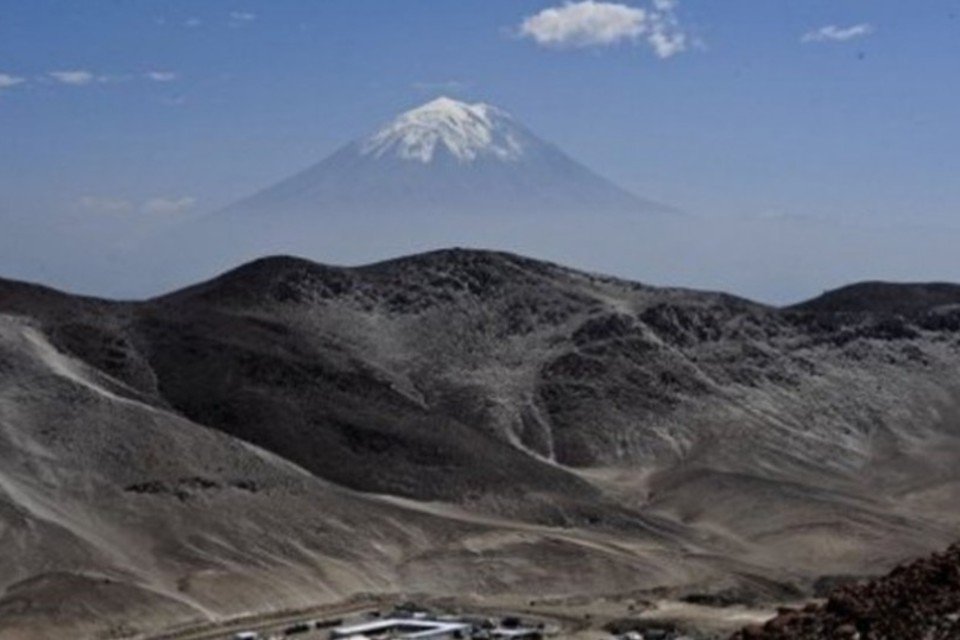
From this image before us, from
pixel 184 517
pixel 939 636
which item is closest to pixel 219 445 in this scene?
pixel 184 517

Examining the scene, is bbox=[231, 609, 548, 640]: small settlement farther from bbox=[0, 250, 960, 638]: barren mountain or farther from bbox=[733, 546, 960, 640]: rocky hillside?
bbox=[733, 546, 960, 640]: rocky hillside

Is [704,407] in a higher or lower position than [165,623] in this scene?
higher

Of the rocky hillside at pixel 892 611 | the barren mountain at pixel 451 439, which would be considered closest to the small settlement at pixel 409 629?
the barren mountain at pixel 451 439

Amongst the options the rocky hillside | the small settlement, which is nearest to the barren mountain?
the small settlement

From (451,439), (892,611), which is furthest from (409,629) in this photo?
(892,611)

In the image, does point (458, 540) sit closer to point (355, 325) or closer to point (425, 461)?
point (425, 461)

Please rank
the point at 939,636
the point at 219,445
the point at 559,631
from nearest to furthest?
1. the point at 939,636
2. the point at 559,631
3. the point at 219,445

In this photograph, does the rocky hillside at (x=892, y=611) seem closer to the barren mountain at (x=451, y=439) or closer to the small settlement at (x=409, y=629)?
the small settlement at (x=409, y=629)

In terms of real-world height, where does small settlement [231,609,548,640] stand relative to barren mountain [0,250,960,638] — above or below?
below
